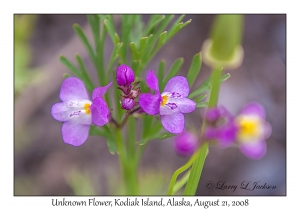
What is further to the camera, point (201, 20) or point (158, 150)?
point (201, 20)

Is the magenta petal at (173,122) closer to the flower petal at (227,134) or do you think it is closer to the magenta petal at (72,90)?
the flower petal at (227,134)

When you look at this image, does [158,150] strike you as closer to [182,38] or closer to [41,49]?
[182,38]

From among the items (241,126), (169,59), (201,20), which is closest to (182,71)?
(169,59)

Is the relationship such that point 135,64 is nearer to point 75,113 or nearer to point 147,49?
point 147,49

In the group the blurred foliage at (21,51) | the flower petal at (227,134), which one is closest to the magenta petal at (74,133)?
the flower petal at (227,134)

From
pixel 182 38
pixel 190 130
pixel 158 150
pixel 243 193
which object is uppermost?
pixel 182 38

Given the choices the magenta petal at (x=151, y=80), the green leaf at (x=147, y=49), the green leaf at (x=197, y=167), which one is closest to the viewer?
the magenta petal at (x=151, y=80)

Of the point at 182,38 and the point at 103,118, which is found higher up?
the point at 182,38
